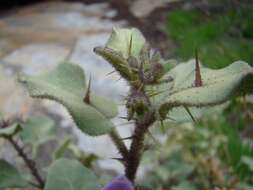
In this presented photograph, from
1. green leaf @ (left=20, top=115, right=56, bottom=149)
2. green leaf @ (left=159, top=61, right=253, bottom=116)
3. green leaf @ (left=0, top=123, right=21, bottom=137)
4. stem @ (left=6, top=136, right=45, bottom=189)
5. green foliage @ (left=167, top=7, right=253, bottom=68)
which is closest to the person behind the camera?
green leaf @ (left=159, top=61, right=253, bottom=116)

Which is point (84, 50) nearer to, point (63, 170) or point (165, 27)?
point (165, 27)

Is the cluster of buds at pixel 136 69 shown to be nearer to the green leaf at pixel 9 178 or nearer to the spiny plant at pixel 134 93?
the spiny plant at pixel 134 93

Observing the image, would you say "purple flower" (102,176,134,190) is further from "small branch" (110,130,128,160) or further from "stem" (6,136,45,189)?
"stem" (6,136,45,189)

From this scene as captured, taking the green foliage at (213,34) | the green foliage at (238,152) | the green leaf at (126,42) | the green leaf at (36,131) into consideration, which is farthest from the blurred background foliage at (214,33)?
the green leaf at (126,42)

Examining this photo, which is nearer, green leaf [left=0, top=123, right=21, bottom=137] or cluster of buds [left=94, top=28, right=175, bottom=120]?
cluster of buds [left=94, top=28, right=175, bottom=120]

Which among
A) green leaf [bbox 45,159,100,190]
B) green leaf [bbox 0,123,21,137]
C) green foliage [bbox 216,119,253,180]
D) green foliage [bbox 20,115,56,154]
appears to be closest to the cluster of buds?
green leaf [bbox 45,159,100,190]

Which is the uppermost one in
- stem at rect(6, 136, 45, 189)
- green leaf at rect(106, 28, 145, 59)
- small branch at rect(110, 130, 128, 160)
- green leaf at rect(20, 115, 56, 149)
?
green leaf at rect(106, 28, 145, 59)
